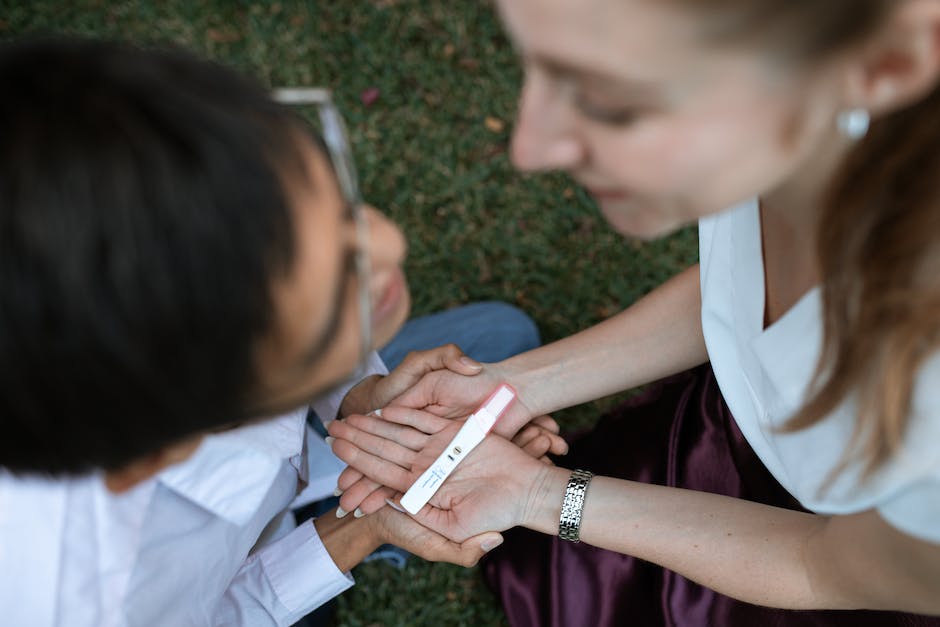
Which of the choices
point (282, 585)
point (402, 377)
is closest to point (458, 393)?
point (402, 377)

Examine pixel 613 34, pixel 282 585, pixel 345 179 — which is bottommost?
pixel 282 585

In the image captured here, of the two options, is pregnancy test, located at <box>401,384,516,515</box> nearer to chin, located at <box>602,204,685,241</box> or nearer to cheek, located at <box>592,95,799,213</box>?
chin, located at <box>602,204,685,241</box>

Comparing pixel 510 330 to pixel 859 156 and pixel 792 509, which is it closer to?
pixel 792 509

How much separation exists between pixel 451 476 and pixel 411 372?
9.2 inches

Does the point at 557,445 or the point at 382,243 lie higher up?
the point at 382,243

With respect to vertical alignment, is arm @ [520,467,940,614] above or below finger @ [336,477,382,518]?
above

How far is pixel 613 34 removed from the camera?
0.78 m

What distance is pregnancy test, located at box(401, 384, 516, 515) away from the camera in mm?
1516

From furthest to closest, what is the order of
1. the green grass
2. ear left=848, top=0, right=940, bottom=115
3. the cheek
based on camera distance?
the green grass < the cheek < ear left=848, top=0, right=940, bottom=115

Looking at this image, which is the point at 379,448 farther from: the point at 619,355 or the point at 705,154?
the point at 705,154

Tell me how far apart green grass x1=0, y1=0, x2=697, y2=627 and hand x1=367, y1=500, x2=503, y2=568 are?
749mm

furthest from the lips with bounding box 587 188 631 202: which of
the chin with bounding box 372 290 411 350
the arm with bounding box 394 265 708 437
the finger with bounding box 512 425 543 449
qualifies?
the finger with bounding box 512 425 543 449

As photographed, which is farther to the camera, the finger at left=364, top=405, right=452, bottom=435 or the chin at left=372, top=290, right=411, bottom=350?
the finger at left=364, top=405, right=452, bottom=435

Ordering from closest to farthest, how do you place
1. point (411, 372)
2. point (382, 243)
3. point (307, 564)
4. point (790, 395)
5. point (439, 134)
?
point (382, 243), point (790, 395), point (307, 564), point (411, 372), point (439, 134)
